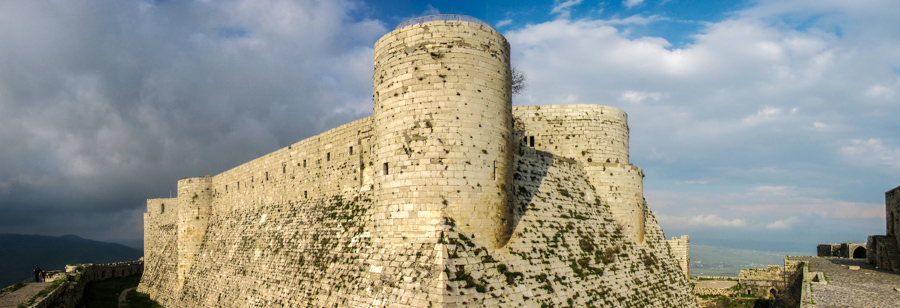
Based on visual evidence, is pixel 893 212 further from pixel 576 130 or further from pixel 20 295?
pixel 20 295

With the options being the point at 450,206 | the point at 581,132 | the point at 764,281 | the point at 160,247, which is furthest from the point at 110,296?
the point at 764,281

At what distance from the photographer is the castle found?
15.0 metres

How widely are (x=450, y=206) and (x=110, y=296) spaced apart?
37.3m

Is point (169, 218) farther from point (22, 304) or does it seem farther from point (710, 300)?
point (710, 300)

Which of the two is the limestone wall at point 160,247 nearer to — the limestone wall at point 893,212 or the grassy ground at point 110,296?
the grassy ground at point 110,296

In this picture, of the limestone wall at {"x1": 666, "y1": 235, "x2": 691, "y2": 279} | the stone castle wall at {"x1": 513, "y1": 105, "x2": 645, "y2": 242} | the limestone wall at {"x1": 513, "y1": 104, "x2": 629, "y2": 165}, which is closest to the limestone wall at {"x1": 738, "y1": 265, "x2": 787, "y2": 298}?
the limestone wall at {"x1": 666, "y1": 235, "x2": 691, "y2": 279}

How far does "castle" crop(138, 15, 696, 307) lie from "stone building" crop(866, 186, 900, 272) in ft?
39.2

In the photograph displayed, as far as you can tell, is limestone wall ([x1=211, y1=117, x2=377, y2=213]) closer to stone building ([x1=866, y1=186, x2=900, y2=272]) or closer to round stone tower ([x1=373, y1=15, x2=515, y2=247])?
round stone tower ([x1=373, y1=15, x2=515, y2=247])

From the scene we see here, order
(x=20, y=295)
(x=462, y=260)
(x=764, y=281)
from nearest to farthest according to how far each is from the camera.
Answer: (x=462, y=260), (x=20, y=295), (x=764, y=281)

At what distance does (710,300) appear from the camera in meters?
36.0

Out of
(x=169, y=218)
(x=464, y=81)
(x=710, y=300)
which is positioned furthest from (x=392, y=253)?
(x=169, y=218)

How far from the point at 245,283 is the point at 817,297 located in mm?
25900

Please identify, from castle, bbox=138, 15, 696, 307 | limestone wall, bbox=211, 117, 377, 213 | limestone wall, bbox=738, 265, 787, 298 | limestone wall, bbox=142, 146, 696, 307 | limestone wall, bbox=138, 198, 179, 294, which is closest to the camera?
limestone wall, bbox=142, 146, 696, 307

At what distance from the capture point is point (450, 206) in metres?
15.0
